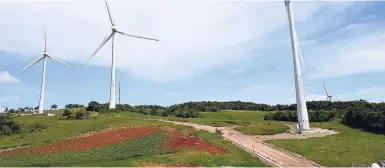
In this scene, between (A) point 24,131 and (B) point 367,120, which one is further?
(B) point 367,120

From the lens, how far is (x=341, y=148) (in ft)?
209

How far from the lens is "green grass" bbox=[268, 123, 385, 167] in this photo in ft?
180

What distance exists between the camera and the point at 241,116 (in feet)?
440

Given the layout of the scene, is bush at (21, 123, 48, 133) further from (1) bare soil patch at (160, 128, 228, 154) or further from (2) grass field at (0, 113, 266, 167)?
(1) bare soil patch at (160, 128, 228, 154)

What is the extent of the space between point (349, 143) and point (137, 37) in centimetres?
6121

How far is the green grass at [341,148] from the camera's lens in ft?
180

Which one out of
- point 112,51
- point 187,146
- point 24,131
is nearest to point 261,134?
point 187,146

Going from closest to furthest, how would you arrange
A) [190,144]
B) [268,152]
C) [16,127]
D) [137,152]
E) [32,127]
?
[137,152] < [268,152] < [190,144] < [16,127] < [32,127]

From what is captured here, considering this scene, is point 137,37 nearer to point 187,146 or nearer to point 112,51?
point 112,51

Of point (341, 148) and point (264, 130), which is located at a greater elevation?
point (264, 130)

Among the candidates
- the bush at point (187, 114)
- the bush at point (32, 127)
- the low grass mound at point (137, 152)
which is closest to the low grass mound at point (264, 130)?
the low grass mound at point (137, 152)

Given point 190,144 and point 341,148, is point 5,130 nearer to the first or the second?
point 190,144

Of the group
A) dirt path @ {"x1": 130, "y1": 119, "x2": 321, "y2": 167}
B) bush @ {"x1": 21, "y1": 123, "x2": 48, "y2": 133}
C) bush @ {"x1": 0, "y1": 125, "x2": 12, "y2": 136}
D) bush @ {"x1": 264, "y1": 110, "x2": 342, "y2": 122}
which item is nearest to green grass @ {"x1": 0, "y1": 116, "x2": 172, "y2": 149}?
bush @ {"x1": 21, "y1": 123, "x2": 48, "y2": 133}

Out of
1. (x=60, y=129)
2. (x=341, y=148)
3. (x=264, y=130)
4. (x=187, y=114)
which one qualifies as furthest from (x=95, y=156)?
(x=187, y=114)
